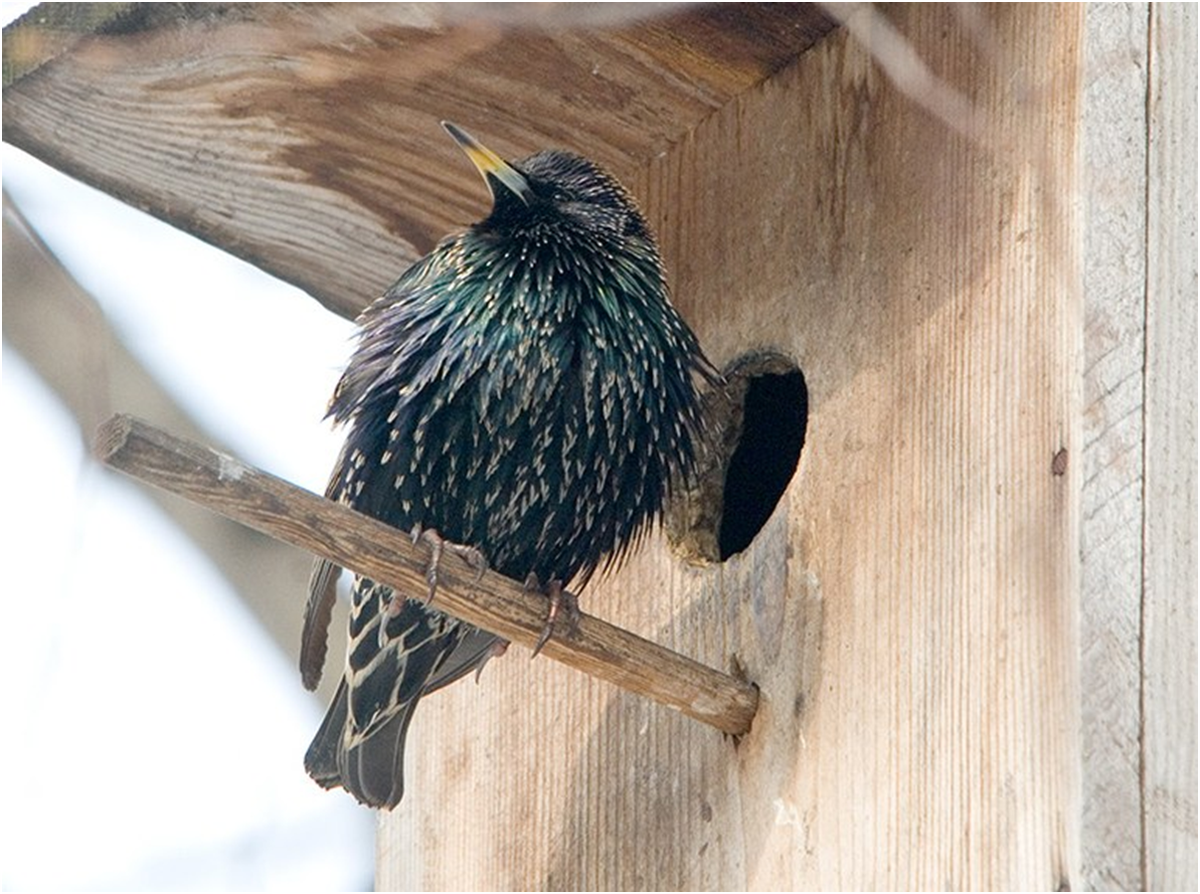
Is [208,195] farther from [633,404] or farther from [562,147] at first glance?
[633,404]

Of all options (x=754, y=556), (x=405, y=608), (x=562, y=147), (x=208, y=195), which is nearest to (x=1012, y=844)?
(x=754, y=556)

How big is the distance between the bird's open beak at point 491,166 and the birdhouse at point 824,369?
0.30 ft

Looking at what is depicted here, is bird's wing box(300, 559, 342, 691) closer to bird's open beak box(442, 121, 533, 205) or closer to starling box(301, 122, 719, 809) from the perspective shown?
starling box(301, 122, 719, 809)

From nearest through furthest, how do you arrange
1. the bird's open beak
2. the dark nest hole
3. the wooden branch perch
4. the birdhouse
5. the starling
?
the wooden branch perch, the birdhouse, the starling, the bird's open beak, the dark nest hole

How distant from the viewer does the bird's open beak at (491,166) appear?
255 cm

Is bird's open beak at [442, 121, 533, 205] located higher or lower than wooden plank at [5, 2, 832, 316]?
lower

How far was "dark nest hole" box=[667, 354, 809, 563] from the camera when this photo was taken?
270cm

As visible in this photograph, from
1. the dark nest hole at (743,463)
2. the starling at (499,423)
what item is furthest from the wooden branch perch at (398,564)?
the dark nest hole at (743,463)

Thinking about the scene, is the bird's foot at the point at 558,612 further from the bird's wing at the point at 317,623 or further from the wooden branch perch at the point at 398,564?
the bird's wing at the point at 317,623

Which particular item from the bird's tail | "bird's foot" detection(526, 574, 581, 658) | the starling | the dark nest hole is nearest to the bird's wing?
the starling

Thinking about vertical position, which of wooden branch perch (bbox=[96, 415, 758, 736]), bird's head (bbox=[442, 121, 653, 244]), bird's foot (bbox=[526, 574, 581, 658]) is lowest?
wooden branch perch (bbox=[96, 415, 758, 736])

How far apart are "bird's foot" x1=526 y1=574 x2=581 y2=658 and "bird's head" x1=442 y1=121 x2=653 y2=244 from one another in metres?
0.58

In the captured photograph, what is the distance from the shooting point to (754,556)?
2.38 metres

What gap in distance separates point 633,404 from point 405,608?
424 mm
